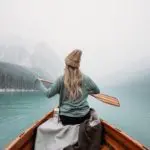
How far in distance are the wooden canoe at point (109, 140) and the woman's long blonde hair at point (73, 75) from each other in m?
0.67

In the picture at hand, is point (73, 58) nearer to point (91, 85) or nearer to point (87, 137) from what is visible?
point (91, 85)

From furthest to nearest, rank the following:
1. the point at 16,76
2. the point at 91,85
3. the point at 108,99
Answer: the point at 16,76 → the point at 108,99 → the point at 91,85

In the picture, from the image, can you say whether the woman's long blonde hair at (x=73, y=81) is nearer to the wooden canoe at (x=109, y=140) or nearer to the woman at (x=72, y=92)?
the woman at (x=72, y=92)

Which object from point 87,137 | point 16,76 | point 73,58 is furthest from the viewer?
point 16,76

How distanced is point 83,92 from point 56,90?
291 millimetres

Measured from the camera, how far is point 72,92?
10.2ft

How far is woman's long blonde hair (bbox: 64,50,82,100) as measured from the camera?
3.06 meters

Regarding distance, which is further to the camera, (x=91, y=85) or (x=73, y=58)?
(x=91, y=85)

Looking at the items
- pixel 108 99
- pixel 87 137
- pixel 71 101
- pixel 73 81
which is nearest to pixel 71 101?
pixel 71 101

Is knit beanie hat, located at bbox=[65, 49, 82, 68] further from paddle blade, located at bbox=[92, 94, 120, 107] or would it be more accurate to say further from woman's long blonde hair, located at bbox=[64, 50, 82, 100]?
paddle blade, located at bbox=[92, 94, 120, 107]

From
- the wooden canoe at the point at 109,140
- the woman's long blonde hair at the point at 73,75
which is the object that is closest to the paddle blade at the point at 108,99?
the wooden canoe at the point at 109,140

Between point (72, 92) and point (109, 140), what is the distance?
2.87ft

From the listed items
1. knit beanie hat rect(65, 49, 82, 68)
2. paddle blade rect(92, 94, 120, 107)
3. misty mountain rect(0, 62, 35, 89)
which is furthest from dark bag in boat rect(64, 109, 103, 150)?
misty mountain rect(0, 62, 35, 89)

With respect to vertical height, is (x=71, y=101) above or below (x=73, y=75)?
below
